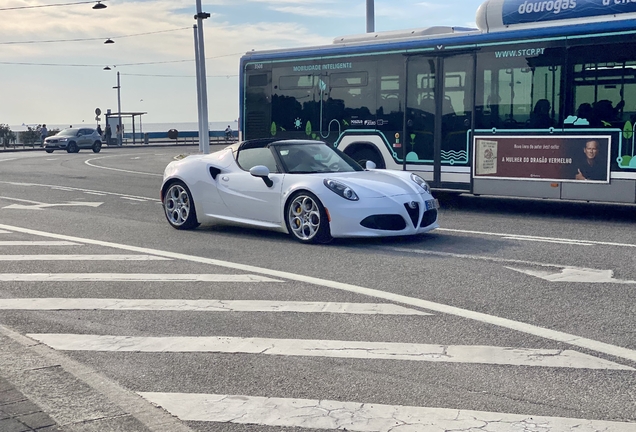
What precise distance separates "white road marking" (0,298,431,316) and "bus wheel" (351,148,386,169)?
8.68 meters

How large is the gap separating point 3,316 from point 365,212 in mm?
4435

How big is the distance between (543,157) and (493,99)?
1.37 meters

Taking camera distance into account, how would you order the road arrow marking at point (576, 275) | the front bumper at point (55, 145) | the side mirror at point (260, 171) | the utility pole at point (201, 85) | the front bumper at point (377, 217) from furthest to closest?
the front bumper at point (55, 145) < the utility pole at point (201, 85) < the side mirror at point (260, 171) < the front bumper at point (377, 217) < the road arrow marking at point (576, 275)

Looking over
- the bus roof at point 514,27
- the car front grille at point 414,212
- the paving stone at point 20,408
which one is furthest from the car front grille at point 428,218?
the paving stone at point 20,408

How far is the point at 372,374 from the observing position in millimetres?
4984

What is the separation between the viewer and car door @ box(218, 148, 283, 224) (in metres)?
10.6

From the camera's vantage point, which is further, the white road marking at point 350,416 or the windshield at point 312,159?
the windshield at point 312,159

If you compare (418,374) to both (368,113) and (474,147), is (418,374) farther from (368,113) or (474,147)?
(368,113)

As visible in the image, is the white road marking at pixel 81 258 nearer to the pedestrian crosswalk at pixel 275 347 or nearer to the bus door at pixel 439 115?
the pedestrian crosswalk at pixel 275 347

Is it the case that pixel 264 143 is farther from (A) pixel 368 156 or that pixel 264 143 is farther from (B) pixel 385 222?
(A) pixel 368 156

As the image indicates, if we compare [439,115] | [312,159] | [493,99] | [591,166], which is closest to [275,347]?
[312,159]

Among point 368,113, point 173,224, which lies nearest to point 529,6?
point 368,113

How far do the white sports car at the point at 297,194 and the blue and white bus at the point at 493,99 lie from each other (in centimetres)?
318

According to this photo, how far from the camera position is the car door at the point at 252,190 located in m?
10.6
